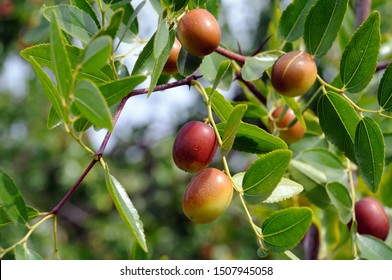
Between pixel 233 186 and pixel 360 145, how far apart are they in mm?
237

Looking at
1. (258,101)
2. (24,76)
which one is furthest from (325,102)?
(24,76)

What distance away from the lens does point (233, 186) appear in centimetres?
106

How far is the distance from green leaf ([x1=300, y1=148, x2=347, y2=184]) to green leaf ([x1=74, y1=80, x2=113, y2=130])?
Result: 0.67 metres

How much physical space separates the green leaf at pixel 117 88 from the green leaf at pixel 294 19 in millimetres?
463

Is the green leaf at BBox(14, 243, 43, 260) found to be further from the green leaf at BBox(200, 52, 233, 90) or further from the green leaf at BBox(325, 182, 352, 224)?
the green leaf at BBox(325, 182, 352, 224)

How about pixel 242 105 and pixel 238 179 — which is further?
pixel 238 179

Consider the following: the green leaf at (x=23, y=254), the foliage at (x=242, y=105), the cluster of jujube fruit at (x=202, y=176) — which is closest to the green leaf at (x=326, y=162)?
the foliage at (x=242, y=105)

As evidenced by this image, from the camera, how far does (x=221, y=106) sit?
1078 millimetres

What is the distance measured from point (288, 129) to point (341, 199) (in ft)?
0.73

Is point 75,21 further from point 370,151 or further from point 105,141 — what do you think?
point 370,151

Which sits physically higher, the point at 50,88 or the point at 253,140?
the point at 50,88

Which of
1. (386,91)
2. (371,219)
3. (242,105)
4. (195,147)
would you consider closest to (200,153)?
(195,147)

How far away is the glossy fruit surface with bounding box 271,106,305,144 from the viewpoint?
1.45 meters

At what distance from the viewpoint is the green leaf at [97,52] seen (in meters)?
0.78
